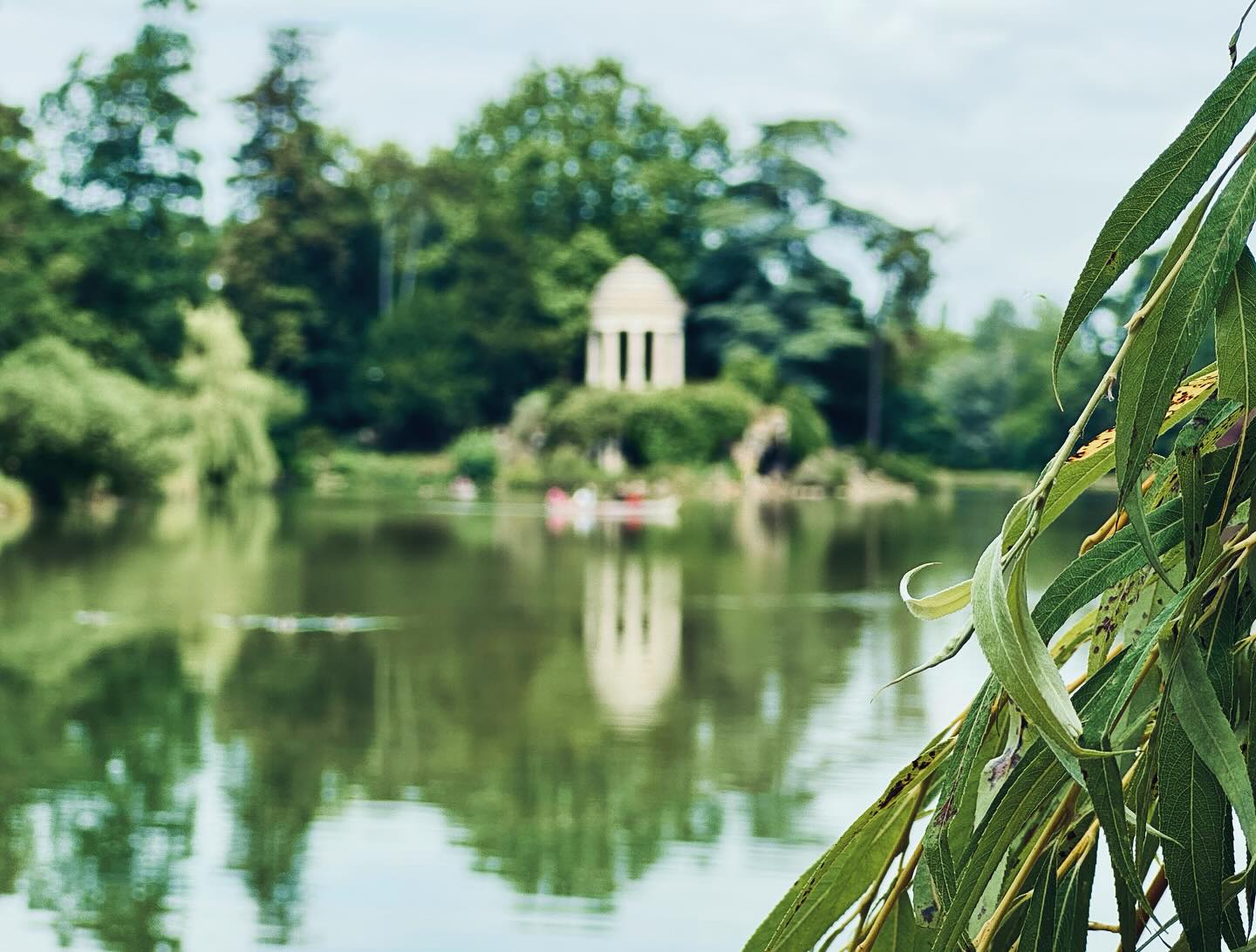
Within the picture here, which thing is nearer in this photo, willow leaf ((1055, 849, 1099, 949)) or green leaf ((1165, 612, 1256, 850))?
green leaf ((1165, 612, 1256, 850))

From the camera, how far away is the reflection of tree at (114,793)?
5551 mm

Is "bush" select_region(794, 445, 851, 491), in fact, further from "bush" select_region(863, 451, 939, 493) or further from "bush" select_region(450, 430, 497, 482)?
"bush" select_region(450, 430, 497, 482)

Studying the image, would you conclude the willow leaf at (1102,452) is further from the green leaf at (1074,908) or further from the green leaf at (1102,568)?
the green leaf at (1074,908)

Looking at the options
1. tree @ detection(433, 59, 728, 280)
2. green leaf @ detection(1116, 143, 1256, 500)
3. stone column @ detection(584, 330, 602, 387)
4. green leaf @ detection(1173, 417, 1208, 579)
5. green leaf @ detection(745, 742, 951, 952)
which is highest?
tree @ detection(433, 59, 728, 280)

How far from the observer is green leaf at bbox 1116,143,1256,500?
799 millimetres

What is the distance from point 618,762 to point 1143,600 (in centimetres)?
710

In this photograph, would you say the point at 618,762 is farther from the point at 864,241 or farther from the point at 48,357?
the point at 864,241

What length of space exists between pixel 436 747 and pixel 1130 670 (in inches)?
297

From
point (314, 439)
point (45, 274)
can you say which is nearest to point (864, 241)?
point (314, 439)

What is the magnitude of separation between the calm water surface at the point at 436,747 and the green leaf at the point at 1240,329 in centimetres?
185

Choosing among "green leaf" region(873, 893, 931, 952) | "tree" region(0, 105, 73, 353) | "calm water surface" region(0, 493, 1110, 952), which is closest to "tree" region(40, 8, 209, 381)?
"tree" region(0, 105, 73, 353)

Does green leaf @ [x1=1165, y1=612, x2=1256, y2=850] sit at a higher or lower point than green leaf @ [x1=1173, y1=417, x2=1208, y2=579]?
lower

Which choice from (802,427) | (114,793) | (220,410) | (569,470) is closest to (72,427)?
(220,410)

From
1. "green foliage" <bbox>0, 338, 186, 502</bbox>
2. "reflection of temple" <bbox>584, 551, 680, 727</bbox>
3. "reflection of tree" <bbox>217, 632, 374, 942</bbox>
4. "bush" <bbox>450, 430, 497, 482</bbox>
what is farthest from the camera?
"bush" <bbox>450, 430, 497, 482</bbox>
